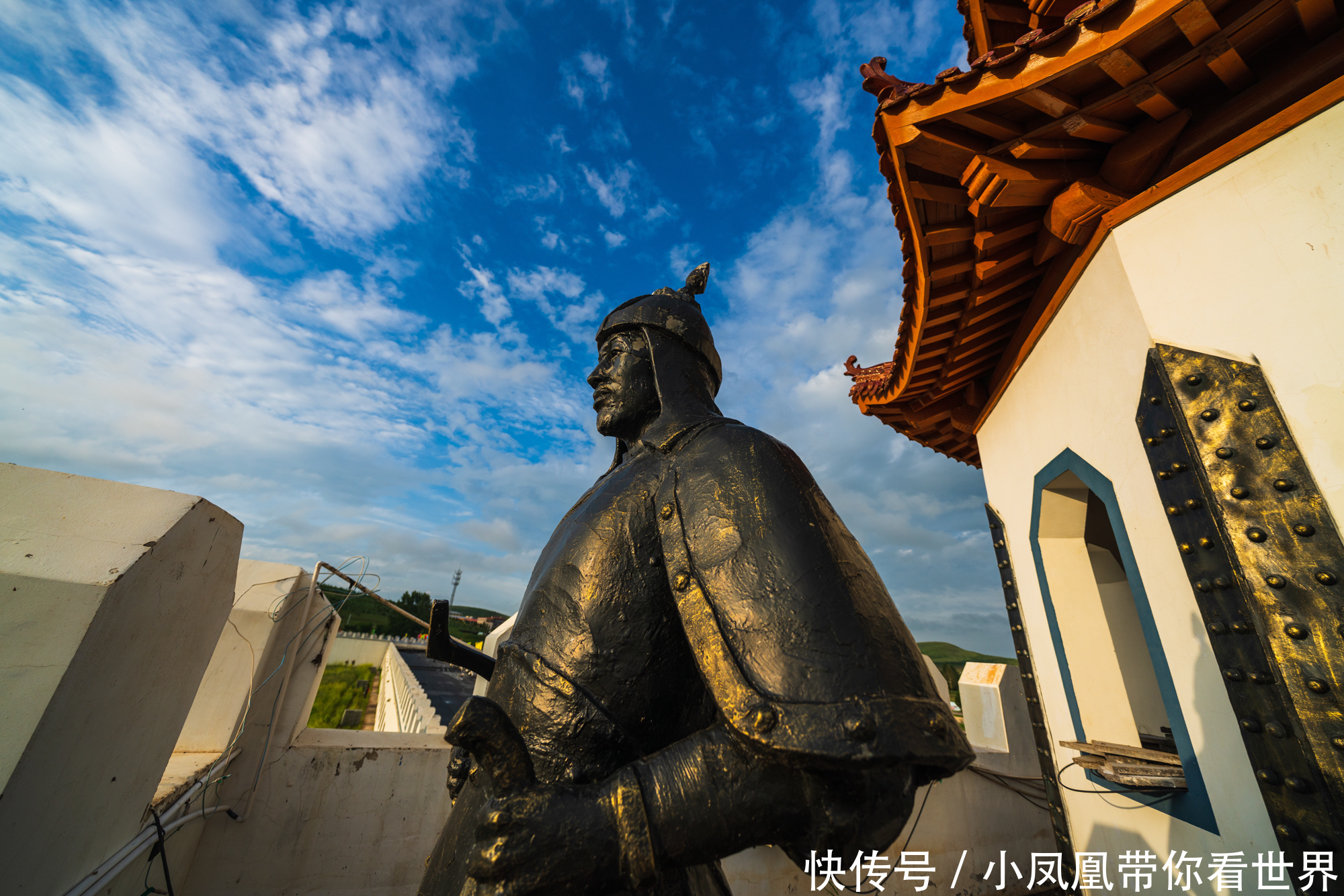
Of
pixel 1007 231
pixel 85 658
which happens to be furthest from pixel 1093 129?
pixel 85 658

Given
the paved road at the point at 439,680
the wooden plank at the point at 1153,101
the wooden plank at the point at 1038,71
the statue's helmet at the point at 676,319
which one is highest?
the wooden plank at the point at 1153,101

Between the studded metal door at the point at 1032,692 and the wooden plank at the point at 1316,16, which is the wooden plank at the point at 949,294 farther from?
the studded metal door at the point at 1032,692

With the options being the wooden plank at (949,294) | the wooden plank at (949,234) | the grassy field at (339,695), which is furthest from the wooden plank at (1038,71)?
the grassy field at (339,695)

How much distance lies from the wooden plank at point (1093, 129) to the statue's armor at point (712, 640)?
257cm

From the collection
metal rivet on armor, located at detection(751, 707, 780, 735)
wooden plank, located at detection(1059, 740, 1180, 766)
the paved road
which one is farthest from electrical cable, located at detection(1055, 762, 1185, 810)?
the paved road

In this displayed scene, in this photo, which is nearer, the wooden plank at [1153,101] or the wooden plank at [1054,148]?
the wooden plank at [1153,101]

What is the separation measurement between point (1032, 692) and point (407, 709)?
356 inches

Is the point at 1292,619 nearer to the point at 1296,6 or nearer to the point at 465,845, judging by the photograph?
the point at 1296,6

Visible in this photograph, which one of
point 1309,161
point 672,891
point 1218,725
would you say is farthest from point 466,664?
point 1309,161

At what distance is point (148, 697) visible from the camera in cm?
202

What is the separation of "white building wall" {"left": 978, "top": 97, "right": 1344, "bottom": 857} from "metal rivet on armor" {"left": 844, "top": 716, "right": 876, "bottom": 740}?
247 centimetres

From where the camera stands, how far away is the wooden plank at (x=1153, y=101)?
2.35 m

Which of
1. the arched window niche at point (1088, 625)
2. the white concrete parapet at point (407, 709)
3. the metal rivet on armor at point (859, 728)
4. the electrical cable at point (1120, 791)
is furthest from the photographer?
the white concrete parapet at point (407, 709)

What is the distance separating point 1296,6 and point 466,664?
161 inches
